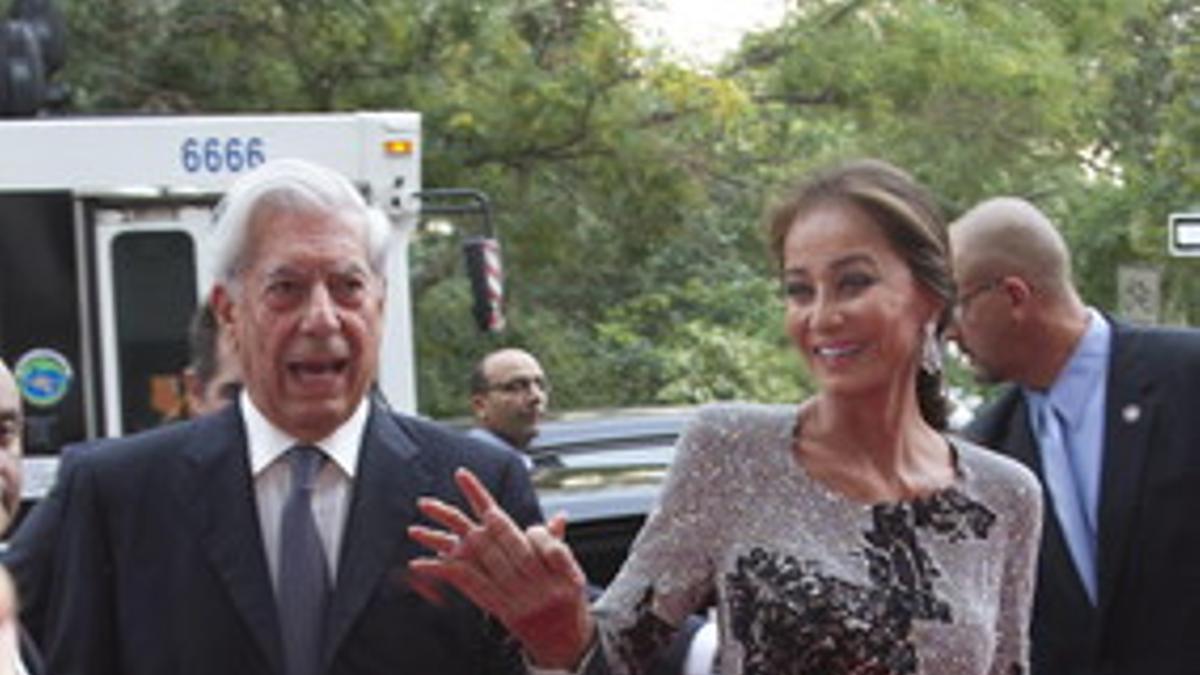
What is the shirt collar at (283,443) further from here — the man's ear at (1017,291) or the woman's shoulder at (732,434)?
the man's ear at (1017,291)

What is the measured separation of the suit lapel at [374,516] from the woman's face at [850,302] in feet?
2.16

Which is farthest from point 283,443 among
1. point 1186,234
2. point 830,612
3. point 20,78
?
point 20,78

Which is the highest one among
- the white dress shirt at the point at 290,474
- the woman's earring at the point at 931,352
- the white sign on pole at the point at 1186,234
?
the white sign on pole at the point at 1186,234

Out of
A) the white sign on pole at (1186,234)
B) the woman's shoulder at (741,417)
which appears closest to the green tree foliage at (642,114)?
the white sign on pole at (1186,234)

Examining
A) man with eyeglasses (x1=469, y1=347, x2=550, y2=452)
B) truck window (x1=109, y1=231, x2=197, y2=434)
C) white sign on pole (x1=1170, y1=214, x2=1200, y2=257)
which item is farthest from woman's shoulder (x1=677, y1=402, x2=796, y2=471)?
truck window (x1=109, y1=231, x2=197, y2=434)

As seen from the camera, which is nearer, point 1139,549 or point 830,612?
point 830,612

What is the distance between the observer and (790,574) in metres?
3.55

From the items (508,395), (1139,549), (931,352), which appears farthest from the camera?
(508,395)

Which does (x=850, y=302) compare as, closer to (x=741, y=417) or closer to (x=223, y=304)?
(x=741, y=417)

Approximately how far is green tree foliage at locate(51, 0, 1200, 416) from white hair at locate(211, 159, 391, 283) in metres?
11.9

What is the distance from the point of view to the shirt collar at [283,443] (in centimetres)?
345

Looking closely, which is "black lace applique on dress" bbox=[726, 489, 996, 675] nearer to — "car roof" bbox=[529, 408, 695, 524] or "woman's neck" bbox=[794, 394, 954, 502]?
"woman's neck" bbox=[794, 394, 954, 502]

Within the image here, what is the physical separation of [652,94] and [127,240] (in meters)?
7.00

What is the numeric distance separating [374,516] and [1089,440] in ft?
6.96
